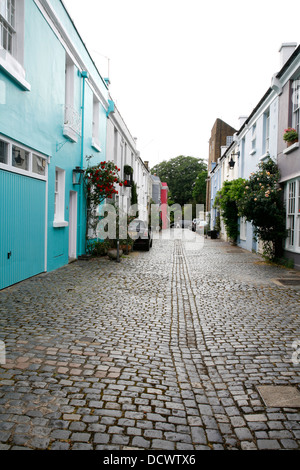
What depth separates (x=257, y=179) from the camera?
12.9m

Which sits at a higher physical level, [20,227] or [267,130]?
[267,130]

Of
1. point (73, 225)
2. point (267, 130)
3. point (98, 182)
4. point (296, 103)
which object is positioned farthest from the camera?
point (267, 130)

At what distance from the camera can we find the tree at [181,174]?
7781cm

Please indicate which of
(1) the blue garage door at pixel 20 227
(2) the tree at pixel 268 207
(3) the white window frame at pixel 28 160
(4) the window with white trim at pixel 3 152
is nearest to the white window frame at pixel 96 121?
(3) the white window frame at pixel 28 160

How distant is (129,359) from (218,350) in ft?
3.81

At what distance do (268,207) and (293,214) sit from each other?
0.83 metres

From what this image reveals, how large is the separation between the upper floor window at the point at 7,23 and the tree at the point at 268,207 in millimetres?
8405

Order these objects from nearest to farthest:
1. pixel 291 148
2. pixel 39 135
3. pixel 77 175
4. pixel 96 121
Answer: pixel 39 135, pixel 291 148, pixel 77 175, pixel 96 121

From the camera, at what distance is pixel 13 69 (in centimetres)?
689

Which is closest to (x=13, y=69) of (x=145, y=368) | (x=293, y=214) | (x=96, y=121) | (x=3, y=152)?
(x=3, y=152)

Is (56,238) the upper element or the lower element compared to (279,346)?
upper

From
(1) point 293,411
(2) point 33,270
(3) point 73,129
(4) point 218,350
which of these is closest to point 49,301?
(2) point 33,270

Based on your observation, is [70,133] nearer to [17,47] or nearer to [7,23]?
[17,47]
